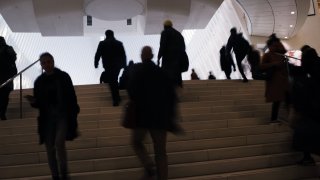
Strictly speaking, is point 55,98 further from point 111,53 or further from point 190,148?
point 111,53

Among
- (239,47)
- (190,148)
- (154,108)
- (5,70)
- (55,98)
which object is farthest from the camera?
(239,47)

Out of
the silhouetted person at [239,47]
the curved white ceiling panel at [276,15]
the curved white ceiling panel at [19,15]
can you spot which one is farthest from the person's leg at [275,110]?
the curved white ceiling panel at [19,15]

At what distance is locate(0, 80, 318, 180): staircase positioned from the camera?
217 inches

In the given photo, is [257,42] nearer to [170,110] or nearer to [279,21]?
[279,21]

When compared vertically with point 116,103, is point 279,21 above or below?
above

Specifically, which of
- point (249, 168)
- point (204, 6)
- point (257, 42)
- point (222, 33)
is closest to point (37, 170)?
point (249, 168)

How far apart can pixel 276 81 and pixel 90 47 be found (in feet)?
131

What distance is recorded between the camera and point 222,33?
104 feet

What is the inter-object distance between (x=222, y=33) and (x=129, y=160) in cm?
2683

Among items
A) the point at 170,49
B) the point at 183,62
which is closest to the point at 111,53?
the point at 170,49

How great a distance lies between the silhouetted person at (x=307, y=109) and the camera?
4738 millimetres

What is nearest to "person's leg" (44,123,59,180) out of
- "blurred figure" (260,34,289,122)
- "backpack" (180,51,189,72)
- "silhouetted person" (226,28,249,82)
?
"blurred figure" (260,34,289,122)

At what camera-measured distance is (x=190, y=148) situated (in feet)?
20.6

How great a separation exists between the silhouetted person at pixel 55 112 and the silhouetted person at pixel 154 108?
2.73ft
